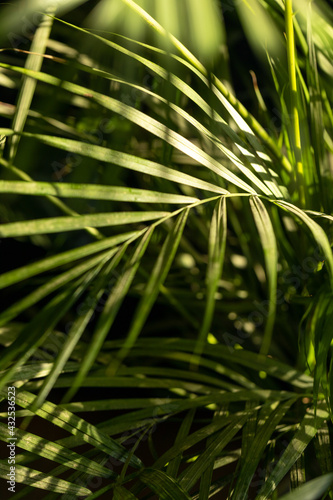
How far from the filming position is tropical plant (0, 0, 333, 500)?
11.8 inches

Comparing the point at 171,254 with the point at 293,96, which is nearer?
the point at 171,254

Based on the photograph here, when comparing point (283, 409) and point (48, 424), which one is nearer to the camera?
point (283, 409)

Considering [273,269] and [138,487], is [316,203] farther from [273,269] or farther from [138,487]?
[138,487]

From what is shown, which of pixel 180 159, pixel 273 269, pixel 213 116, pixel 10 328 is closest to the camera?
pixel 273 269

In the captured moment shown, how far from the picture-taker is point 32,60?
0.44 meters

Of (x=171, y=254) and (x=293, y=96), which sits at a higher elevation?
(x=293, y=96)

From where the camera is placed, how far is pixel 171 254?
0.29 m

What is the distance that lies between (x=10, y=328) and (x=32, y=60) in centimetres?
31

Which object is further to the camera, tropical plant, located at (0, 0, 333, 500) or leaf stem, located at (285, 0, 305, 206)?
leaf stem, located at (285, 0, 305, 206)

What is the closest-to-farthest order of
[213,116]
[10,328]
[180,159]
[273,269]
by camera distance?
[273,269]
[213,116]
[10,328]
[180,159]

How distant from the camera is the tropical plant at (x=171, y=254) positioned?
11.8 inches

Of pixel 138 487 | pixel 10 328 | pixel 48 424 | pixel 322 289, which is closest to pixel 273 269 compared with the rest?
pixel 322 289

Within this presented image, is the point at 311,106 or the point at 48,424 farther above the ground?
the point at 311,106

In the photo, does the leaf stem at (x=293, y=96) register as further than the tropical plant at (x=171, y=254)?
Yes
